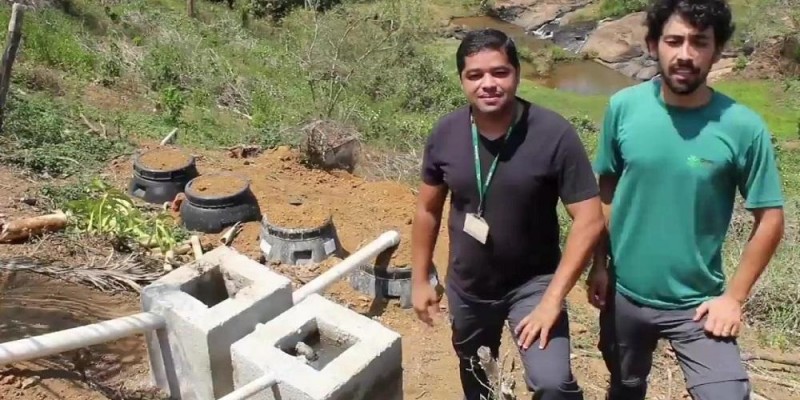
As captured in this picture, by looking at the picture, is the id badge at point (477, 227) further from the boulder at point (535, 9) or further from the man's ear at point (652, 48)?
the boulder at point (535, 9)

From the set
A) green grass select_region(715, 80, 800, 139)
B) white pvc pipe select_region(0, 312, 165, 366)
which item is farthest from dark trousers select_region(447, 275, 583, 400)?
green grass select_region(715, 80, 800, 139)

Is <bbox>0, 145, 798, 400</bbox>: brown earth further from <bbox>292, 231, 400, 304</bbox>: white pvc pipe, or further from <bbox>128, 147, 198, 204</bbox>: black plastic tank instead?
<bbox>128, 147, 198, 204</bbox>: black plastic tank

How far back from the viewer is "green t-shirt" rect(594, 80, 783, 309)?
2.34 meters

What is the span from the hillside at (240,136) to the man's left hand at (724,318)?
5.73ft

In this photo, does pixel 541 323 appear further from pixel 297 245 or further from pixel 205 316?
pixel 297 245

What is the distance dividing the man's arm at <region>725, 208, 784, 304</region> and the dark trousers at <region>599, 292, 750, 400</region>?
0.17 meters

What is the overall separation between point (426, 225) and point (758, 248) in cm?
113

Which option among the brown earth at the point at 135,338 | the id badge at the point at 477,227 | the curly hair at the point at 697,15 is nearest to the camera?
the curly hair at the point at 697,15

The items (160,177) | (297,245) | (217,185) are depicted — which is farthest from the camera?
(160,177)

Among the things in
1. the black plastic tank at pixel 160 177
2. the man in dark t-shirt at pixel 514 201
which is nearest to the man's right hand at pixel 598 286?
the man in dark t-shirt at pixel 514 201

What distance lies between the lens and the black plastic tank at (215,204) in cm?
571

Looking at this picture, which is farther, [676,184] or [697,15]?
[676,184]

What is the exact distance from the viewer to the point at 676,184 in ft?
7.93

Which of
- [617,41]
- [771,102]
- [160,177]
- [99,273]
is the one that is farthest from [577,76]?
[99,273]
